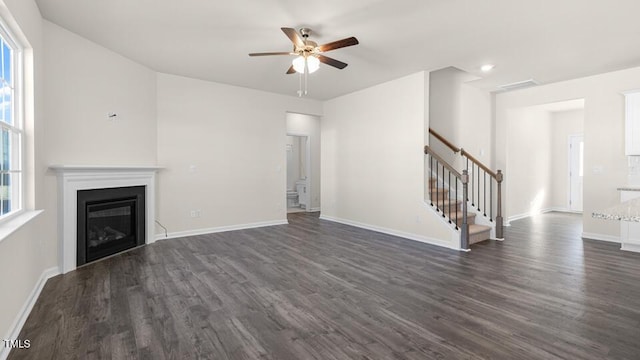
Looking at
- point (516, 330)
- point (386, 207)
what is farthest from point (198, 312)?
point (386, 207)

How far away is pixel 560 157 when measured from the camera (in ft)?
26.6

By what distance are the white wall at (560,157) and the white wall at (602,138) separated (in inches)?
133

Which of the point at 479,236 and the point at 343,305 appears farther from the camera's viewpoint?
the point at 479,236

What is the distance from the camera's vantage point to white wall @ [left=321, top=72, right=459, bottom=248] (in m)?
4.94

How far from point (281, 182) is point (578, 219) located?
22.2 ft

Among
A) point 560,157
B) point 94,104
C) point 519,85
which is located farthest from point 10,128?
point 560,157

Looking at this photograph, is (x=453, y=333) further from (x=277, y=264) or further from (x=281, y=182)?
(x=281, y=182)

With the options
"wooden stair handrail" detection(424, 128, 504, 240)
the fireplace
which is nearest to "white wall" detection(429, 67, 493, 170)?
"wooden stair handrail" detection(424, 128, 504, 240)

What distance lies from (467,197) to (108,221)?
18.2 feet

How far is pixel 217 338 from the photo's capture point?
6.88 ft

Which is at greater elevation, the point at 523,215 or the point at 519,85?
the point at 519,85

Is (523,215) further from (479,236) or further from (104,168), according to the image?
(104,168)

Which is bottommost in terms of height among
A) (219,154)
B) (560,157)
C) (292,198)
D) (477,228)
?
(477,228)

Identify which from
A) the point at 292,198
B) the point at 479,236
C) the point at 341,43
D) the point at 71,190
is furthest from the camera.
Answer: the point at 292,198
